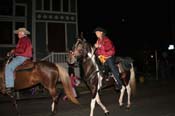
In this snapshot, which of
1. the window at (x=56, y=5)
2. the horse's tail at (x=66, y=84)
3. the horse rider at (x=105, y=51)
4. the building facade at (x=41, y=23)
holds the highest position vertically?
the window at (x=56, y=5)

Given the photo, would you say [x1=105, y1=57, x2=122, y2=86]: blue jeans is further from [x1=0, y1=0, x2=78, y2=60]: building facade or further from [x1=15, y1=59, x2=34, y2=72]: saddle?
[x1=0, y1=0, x2=78, y2=60]: building facade

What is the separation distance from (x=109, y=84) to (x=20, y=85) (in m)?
3.00

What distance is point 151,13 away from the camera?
2058 inches

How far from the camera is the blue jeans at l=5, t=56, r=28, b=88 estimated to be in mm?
12141

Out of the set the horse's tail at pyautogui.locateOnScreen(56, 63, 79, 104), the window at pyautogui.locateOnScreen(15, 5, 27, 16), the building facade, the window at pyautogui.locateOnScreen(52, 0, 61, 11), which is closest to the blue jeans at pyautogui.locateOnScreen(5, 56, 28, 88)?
the horse's tail at pyautogui.locateOnScreen(56, 63, 79, 104)

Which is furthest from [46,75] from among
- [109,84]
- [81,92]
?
[81,92]

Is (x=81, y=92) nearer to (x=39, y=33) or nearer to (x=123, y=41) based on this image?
(x=39, y=33)

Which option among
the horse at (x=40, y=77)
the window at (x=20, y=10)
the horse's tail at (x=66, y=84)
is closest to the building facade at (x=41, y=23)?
the window at (x=20, y=10)

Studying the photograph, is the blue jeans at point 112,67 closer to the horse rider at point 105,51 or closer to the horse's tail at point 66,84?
the horse rider at point 105,51

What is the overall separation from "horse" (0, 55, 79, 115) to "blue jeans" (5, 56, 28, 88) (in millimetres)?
129

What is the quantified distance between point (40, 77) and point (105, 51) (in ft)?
7.62

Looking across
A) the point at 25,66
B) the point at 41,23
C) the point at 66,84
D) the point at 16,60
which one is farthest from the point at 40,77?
the point at 41,23

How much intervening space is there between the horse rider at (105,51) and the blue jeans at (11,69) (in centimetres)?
253

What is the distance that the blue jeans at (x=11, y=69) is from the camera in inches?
478
